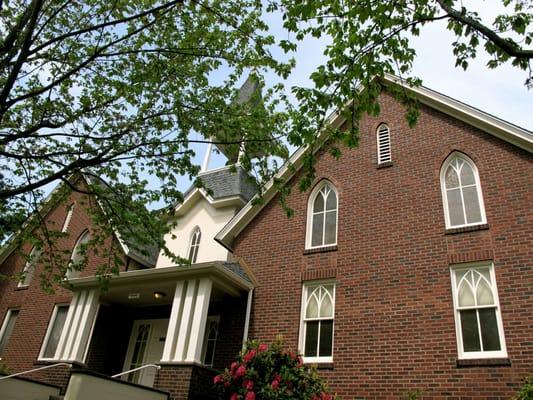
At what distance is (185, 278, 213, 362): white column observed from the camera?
33.2 feet

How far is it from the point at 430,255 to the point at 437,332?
169cm

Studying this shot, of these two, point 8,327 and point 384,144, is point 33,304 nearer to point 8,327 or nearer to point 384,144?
point 8,327

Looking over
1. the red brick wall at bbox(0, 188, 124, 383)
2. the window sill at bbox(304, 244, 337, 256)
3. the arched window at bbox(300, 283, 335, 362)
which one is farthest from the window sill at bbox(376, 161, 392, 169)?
the red brick wall at bbox(0, 188, 124, 383)

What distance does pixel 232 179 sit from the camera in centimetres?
1588

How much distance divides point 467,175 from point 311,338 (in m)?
5.29

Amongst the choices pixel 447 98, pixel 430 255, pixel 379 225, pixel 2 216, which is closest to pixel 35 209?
pixel 2 216

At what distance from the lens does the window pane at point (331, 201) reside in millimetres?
12181

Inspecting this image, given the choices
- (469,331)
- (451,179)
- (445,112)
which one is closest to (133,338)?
(469,331)

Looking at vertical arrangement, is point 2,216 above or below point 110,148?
below

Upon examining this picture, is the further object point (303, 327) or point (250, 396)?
point (303, 327)

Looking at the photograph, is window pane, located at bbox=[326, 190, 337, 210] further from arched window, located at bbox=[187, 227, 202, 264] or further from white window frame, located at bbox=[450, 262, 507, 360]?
arched window, located at bbox=[187, 227, 202, 264]

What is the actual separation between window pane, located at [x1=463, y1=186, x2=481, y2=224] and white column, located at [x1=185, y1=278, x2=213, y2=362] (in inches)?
243

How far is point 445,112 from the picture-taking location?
11.6 m

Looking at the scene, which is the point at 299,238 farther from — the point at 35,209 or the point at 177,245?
the point at 35,209
